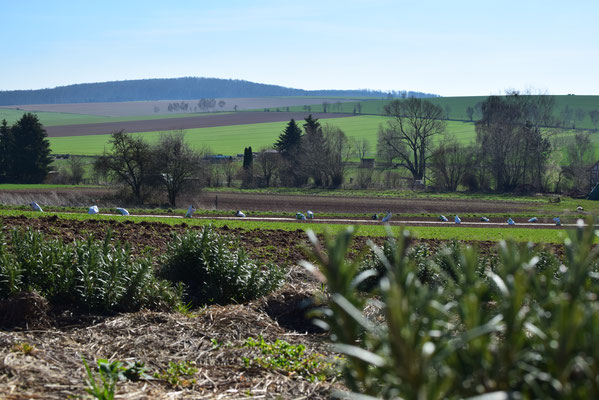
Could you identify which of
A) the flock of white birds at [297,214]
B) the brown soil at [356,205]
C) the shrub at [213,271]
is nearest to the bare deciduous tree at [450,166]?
the brown soil at [356,205]

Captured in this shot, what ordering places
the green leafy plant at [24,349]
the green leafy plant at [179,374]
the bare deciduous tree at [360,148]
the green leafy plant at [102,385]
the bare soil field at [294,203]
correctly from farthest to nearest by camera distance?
the bare deciduous tree at [360,148] → the bare soil field at [294,203] → the green leafy plant at [24,349] → the green leafy plant at [179,374] → the green leafy plant at [102,385]

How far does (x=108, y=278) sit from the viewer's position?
6.96 m

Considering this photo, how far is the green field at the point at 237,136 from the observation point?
8944 centimetres

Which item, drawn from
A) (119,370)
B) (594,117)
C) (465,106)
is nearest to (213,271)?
(119,370)

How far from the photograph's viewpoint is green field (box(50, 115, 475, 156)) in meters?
89.4

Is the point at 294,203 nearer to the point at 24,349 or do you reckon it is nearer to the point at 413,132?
the point at 413,132

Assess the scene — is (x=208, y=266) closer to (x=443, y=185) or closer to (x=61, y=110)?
(x=443, y=185)

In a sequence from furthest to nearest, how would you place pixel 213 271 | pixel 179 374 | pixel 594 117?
pixel 594 117
pixel 213 271
pixel 179 374

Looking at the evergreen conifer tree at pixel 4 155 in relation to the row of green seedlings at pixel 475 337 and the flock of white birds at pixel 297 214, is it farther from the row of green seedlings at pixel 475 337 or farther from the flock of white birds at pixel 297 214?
the row of green seedlings at pixel 475 337

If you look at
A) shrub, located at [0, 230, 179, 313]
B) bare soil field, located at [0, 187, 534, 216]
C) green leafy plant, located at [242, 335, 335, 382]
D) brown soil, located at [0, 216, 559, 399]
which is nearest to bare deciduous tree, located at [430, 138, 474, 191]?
bare soil field, located at [0, 187, 534, 216]

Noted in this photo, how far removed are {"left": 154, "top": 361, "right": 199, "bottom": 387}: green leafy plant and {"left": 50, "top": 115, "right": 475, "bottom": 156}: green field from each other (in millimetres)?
80131

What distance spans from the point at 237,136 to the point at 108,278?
100872 mm

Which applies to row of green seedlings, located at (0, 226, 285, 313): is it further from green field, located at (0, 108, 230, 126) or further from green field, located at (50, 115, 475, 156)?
green field, located at (0, 108, 230, 126)

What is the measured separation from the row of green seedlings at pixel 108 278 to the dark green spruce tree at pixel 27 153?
5220cm
